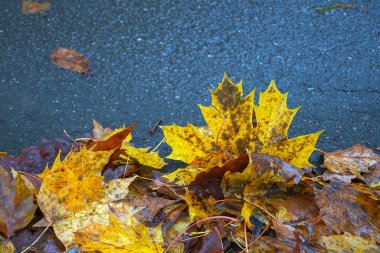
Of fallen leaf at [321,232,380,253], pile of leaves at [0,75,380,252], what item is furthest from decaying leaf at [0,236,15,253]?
fallen leaf at [321,232,380,253]

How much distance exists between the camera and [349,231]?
132 cm

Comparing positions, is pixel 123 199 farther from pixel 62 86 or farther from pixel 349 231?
pixel 62 86

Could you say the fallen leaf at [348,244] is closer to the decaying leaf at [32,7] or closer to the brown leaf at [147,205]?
the brown leaf at [147,205]

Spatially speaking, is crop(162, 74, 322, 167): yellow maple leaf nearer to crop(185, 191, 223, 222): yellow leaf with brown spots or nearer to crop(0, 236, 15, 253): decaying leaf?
crop(185, 191, 223, 222): yellow leaf with brown spots

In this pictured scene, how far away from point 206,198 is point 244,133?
222 millimetres

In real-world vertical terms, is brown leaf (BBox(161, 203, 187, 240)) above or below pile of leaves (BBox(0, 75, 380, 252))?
below

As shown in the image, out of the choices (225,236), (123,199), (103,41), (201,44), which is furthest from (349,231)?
(103,41)

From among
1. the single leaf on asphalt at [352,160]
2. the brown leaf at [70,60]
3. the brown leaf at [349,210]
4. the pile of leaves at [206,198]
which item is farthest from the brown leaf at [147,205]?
the brown leaf at [70,60]

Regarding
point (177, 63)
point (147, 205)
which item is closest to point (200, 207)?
point (147, 205)

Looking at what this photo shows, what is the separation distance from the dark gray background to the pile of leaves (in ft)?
1.39

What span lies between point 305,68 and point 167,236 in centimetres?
118

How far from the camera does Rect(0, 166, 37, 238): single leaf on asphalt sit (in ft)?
4.23

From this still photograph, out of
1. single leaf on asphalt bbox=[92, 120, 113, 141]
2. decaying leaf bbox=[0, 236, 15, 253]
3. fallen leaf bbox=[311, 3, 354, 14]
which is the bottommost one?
single leaf on asphalt bbox=[92, 120, 113, 141]

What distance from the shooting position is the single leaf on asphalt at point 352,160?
5.25 feet
